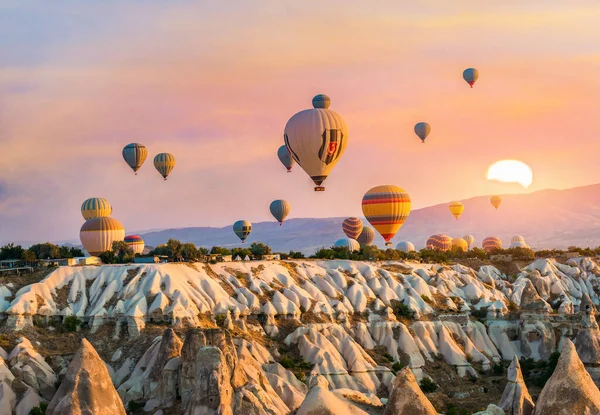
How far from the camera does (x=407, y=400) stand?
56625mm

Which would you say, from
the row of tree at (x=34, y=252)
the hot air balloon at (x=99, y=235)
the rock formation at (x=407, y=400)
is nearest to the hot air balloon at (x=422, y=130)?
the hot air balloon at (x=99, y=235)

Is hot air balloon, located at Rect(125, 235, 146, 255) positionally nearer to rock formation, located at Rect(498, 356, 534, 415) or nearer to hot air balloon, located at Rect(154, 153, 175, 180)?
hot air balloon, located at Rect(154, 153, 175, 180)

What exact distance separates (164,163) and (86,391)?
78513mm

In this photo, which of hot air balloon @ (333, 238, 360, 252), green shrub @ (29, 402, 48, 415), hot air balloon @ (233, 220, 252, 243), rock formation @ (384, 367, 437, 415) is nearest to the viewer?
rock formation @ (384, 367, 437, 415)

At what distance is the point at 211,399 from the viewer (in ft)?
219

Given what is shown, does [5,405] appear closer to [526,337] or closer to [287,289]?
[287,289]

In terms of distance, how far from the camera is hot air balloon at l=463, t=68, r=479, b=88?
15512cm

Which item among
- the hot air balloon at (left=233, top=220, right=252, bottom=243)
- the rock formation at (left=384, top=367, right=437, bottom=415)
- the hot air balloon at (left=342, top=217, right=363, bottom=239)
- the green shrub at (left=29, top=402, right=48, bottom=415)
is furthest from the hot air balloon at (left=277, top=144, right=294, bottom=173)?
the rock formation at (left=384, top=367, right=437, bottom=415)

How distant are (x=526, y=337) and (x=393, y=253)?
32.2m

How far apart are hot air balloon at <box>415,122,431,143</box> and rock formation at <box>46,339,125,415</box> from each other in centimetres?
9744

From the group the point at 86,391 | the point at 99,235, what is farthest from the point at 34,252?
the point at 86,391

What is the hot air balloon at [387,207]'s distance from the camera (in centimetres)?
14125

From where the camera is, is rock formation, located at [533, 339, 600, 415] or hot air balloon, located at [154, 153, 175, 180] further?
hot air balloon, located at [154, 153, 175, 180]

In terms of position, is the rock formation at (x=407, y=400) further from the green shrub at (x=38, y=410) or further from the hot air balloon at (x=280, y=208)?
the hot air balloon at (x=280, y=208)
